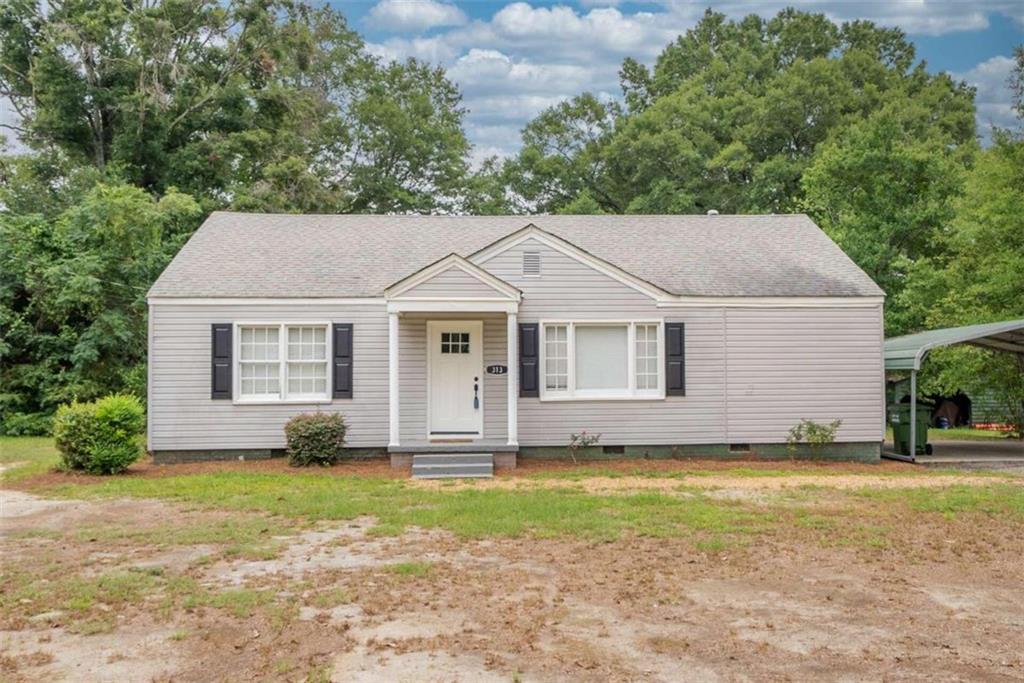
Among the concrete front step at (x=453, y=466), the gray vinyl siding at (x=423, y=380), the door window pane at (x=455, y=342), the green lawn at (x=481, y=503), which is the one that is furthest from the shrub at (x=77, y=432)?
the door window pane at (x=455, y=342)

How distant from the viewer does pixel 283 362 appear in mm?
14555

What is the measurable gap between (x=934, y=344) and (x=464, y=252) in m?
8.83

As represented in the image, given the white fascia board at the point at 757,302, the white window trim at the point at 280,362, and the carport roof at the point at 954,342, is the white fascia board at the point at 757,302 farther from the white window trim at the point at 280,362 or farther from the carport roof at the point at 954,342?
the white window trim at the point at 280,362

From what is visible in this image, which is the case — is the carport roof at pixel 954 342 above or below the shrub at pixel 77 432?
above

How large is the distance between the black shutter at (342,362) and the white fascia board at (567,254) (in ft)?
8.77

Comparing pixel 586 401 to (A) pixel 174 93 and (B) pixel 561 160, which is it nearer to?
(A) pixel 174 93

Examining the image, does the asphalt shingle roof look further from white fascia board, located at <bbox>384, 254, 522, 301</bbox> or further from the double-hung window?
Answer: white fascia board, located at <bbox>384, 254, 522, 301</bbox>

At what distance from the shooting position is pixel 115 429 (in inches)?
500

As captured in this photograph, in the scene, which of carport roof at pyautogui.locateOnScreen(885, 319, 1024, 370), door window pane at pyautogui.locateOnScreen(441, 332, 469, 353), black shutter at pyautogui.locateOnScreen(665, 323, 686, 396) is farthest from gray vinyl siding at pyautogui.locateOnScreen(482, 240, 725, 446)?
carport roof at pyautogui.locateOnScreen(885, 319, 1024, 370)

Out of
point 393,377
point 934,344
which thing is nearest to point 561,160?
point 934,344

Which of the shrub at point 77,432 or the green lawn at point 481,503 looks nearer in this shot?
the green lawn at point 481,503

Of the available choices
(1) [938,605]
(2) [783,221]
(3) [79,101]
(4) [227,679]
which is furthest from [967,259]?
(3) [79,101]

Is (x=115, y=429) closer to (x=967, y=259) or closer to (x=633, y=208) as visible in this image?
(x=967, y=259)

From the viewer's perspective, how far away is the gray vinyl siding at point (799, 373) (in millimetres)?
15031
